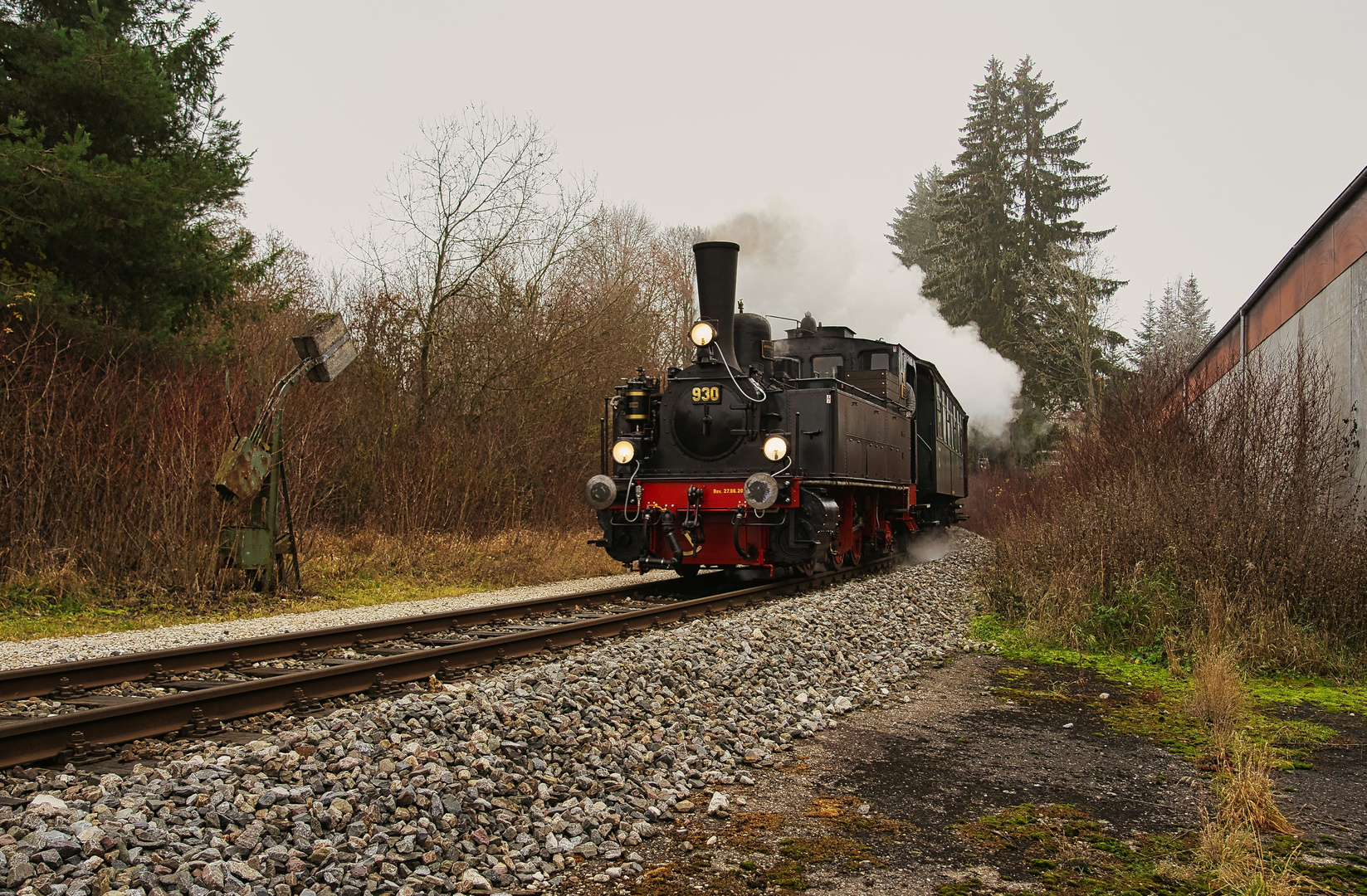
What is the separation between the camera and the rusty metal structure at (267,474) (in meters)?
9.70

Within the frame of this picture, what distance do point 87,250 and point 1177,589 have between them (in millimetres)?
11797

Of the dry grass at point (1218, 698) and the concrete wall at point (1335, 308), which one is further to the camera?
the concrete wall at point (1335, 308)

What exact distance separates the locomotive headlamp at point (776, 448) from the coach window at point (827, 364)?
334 centimetres

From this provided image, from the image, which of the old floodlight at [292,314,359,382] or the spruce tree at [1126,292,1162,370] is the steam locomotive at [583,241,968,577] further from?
the spruce tree at [1126,292,1162,370]

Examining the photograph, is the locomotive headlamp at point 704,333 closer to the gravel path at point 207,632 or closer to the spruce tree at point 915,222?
the gravel path at point 207,632

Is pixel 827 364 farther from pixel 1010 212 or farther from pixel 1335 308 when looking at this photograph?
pixel 1010 212

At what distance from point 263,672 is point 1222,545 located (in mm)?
7729

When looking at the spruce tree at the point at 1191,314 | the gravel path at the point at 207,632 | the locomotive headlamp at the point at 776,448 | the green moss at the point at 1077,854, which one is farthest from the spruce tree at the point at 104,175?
the spruce tree at the point at 1191,314

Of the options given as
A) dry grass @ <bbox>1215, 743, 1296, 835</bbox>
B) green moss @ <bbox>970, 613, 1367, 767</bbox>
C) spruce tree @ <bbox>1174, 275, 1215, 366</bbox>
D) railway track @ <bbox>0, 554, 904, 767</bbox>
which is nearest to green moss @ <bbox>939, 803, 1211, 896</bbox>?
dry grass @ <bbox>1215, 743, 1296, 835</bbox>

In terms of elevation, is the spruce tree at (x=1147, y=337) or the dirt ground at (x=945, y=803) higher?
the spruce tree at (x=1147, y=337)

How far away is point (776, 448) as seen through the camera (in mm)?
10586

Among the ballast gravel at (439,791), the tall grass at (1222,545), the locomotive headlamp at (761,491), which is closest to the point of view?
the ballast gravel at (439,791)

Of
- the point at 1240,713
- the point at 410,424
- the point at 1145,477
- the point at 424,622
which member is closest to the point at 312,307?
the point at 410,424

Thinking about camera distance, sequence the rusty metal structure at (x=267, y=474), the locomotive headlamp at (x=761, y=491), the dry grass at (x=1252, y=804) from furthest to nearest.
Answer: the locomotive headlamp at (x=761, y=491), the rusty metal structure at (x=267, y=474), the dry grass at (x=1252, y=804)
